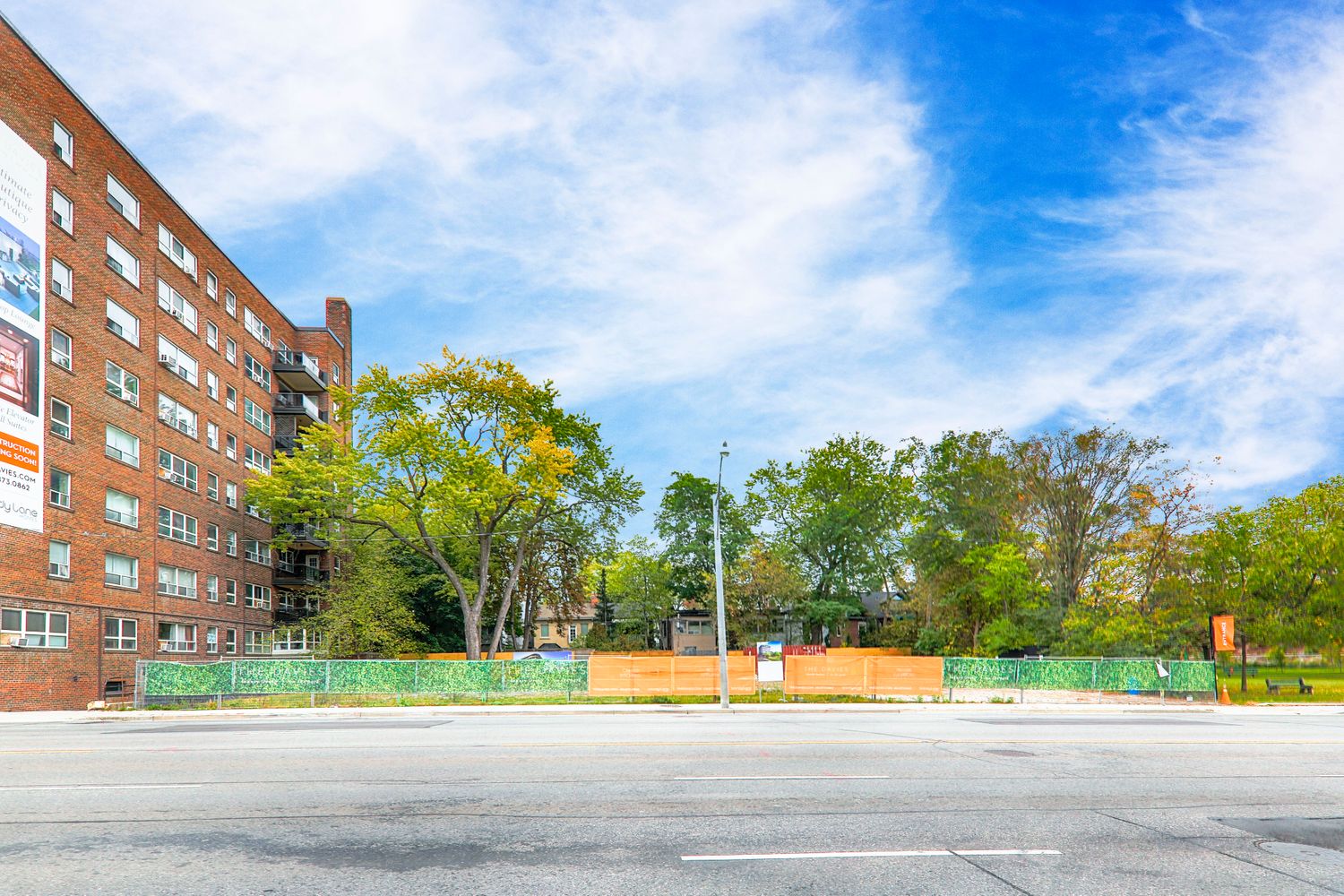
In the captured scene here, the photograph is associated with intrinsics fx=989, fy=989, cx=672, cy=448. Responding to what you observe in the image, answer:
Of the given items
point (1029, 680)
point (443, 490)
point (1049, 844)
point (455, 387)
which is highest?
point (455, 387)

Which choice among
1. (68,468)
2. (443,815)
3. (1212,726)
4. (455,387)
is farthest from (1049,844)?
(455,387)

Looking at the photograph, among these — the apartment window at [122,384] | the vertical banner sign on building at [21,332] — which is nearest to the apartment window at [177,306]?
the apartment window at [122,384]

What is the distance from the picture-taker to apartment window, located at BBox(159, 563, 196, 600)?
152 ft

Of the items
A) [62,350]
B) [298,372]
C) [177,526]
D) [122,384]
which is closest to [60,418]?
[62,350]

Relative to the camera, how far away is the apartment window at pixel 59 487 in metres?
37.2

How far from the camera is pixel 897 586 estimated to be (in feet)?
281

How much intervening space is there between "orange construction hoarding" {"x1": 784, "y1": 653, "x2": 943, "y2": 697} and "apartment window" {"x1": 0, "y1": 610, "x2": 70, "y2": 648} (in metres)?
26.9

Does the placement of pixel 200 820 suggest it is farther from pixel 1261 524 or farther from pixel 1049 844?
pixel 1261 524

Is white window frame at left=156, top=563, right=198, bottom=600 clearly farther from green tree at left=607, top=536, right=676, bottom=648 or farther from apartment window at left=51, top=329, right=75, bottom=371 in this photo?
green tree at left=607, top=536, right=676, bottom=648

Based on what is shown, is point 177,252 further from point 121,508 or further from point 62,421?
point 62,421

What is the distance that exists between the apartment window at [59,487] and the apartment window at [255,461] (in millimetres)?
19343

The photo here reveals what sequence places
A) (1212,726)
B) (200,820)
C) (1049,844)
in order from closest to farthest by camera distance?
(1049,844) → (200,820) → (1212,726)

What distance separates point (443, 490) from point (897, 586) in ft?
155

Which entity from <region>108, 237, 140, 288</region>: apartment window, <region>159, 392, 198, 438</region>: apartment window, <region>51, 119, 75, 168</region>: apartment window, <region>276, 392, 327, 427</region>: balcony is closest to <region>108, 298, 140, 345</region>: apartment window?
<region>108, 237, 140, 288</region>: apartment window
